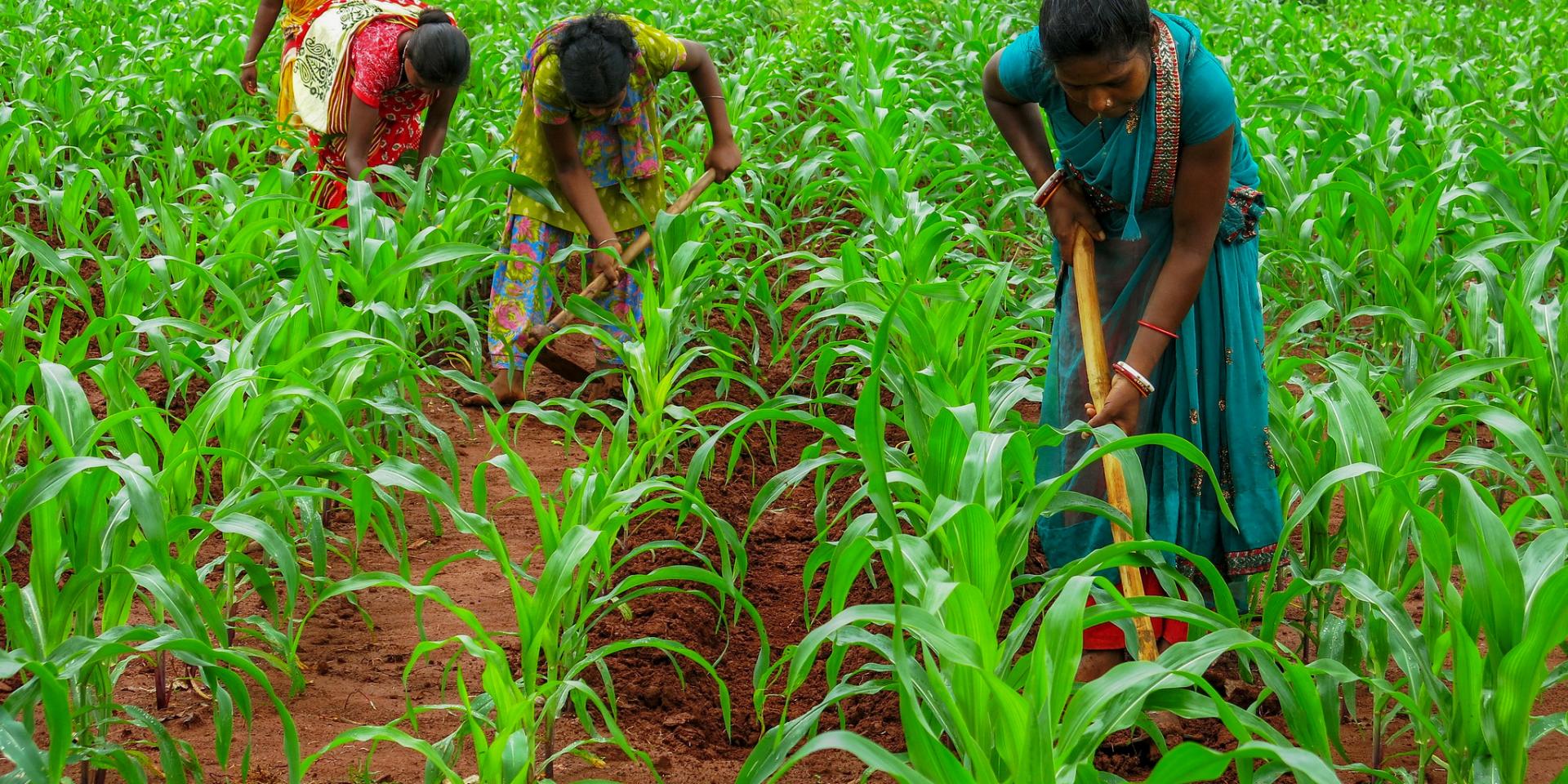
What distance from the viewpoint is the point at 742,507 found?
3.56m

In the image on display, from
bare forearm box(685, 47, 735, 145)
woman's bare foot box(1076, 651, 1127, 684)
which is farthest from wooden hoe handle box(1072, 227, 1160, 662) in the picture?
bare forearm box(685, 47, 735, 145)

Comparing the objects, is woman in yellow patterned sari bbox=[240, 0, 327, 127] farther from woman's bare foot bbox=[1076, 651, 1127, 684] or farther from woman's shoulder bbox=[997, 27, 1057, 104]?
woman's bare foot bbox=[1076, 651, 1127, 684]

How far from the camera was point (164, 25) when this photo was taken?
7594 millimetres

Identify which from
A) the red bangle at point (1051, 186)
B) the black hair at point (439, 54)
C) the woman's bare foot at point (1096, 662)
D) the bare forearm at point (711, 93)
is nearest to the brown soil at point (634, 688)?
the woman's bare foot at point (1096, 662)

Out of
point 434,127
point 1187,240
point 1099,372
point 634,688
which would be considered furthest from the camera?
point 434,127

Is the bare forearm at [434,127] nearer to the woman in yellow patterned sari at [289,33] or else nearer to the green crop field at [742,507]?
the green crop field at [742,507]

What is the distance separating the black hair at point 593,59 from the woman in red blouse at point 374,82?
74cm

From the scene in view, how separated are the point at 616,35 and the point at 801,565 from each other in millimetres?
1448

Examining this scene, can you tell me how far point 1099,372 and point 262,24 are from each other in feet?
13.8

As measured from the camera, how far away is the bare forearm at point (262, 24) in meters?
5.41

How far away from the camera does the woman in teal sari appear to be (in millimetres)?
2312

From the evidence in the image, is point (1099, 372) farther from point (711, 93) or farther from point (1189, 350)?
point (711, 93)

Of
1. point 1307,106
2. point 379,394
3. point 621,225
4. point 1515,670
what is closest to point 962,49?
point 1307,106

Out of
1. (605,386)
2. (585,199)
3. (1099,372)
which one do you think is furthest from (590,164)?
(1099,372)
